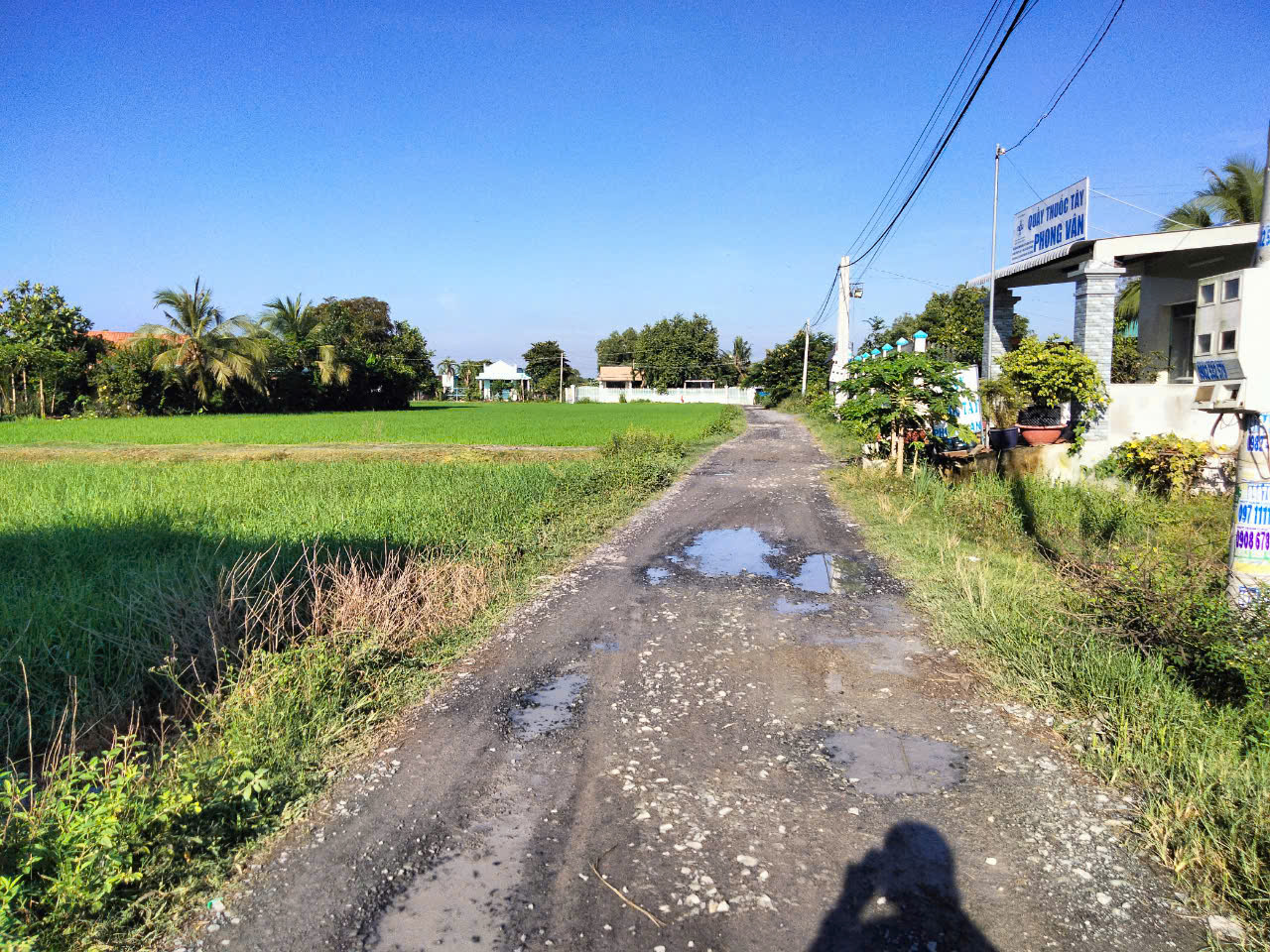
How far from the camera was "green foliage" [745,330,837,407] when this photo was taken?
56656mm

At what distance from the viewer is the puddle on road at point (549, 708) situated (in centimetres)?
423

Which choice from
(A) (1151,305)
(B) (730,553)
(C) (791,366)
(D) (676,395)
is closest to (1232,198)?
(A) (1151,305)

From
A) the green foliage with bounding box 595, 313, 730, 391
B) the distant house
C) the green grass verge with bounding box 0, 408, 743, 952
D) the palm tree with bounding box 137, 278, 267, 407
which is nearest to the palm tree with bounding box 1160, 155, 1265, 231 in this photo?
the green grass verge with bounding box 0, 408, 743, 952

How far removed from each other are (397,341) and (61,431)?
46016 millimetres

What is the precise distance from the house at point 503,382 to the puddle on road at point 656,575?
81918mm

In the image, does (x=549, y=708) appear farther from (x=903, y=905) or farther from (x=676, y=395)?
(x=676, y=395)

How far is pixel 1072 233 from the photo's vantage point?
44.6 ft

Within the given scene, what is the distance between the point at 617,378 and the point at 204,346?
60.0 metres

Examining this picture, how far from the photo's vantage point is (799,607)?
6.57m

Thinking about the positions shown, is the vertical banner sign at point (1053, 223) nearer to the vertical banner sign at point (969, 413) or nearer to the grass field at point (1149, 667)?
the vertical banner sign at point (969, 413)

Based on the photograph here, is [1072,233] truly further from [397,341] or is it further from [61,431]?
[397,341]

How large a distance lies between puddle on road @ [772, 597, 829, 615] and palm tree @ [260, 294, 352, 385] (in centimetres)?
4666

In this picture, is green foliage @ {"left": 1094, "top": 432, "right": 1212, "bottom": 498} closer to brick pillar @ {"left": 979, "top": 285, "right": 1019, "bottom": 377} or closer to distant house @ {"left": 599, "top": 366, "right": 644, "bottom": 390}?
brick pillar @ {"left": 979, "top": 285, "right": 1019, "bottom": 377}

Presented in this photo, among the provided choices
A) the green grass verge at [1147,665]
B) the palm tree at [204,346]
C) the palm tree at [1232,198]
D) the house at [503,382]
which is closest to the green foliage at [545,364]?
the house at [503,382]
